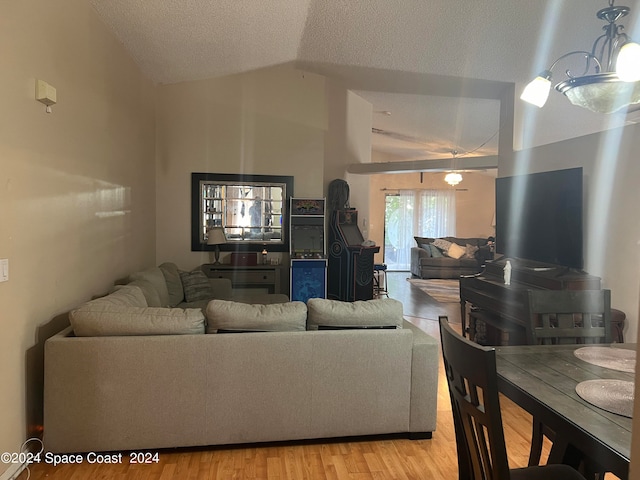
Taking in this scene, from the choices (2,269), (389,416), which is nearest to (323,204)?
(389,416)

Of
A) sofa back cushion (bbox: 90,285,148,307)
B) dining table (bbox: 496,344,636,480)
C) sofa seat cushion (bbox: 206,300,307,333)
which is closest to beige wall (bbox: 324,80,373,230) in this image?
sofa back cushion (bbox: 90,285,148,307)

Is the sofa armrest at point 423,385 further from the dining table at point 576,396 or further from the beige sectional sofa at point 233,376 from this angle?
the dining table at point 576,396

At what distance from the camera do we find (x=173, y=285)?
4.59 metres

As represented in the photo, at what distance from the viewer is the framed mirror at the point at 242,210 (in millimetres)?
5898

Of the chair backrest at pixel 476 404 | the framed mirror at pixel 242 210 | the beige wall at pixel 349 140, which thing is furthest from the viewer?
the beige wall at pixel 349 140

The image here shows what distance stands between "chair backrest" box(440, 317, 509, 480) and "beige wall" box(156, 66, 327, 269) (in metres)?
4.92

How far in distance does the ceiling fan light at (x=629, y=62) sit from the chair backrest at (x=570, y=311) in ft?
3.30

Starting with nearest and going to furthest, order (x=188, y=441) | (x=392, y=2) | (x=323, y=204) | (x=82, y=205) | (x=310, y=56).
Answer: (x=188, y=441)
(x=82, y=205)
(x=392, y=2)
(x=310, y=56)
(x=323, y=204)

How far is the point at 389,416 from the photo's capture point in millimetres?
2582

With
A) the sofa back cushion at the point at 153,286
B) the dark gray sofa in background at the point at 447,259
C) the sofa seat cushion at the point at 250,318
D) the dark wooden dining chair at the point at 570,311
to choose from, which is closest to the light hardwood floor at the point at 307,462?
the dark wooden dining chair at the point at 570,311

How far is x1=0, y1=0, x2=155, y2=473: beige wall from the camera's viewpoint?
219 centimetres

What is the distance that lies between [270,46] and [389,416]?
167 inches

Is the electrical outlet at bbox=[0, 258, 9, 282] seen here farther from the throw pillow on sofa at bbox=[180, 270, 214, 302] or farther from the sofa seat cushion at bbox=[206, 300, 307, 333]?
the throw pillow on sofa at bbox=[180, 270, 214, 302]

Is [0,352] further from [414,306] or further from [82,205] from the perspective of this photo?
[414,306]
